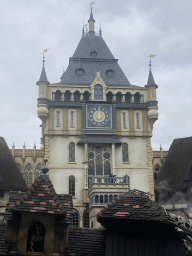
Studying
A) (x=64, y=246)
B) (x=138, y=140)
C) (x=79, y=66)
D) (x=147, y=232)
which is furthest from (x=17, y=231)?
(x=79, y=66)

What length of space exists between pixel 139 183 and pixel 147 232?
2827 cm

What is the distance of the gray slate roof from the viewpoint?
44.8m

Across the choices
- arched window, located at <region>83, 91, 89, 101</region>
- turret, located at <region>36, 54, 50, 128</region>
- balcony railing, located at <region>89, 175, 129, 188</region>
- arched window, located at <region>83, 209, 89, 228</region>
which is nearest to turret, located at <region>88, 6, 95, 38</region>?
arched window, located at <region>83, 91, 89, 101</region>

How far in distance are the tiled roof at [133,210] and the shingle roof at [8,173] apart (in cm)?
2430

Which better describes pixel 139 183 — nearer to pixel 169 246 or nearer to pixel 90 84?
pixel 90 84

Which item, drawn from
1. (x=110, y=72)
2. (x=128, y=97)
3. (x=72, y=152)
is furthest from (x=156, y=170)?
(x=110, y=72)

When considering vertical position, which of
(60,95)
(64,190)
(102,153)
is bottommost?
(64,190)

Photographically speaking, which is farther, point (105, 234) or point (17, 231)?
point (105, 234)

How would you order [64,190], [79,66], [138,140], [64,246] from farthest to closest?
[79,66] → [138,140] → [64,190] → [64,246]

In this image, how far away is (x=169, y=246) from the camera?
12.6 metres

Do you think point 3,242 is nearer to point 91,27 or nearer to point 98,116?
point 98,116

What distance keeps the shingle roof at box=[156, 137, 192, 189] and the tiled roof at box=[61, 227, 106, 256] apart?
25.4 meters

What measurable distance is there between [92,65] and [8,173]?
17.6 meters

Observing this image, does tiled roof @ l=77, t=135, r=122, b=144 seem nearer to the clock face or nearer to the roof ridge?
the clock face
